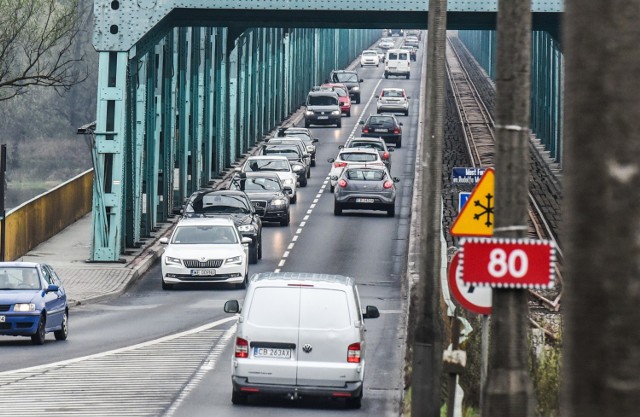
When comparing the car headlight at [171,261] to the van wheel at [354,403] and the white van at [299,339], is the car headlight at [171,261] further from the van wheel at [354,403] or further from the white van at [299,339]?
the white van at [299,339]

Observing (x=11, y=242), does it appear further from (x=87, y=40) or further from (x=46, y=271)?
(x=87, y=40)

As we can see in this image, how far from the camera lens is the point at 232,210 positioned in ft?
127

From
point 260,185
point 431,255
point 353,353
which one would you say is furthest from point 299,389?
point 260,185

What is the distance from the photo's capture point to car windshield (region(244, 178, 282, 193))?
46.1 metres

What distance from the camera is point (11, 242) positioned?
128 ft

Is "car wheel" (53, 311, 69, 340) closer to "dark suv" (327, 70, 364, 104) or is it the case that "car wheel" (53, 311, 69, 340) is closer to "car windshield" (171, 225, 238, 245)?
"car windshield" (171, 225, 238, 245)

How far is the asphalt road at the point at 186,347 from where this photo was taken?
18156mm

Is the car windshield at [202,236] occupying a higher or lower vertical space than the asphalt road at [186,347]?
higher

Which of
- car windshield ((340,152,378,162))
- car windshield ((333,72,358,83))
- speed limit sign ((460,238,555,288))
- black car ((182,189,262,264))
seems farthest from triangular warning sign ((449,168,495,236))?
car windshield ((333,72,358,83))

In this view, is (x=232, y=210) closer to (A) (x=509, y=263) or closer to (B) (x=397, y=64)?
(A) (x=509, y=263)

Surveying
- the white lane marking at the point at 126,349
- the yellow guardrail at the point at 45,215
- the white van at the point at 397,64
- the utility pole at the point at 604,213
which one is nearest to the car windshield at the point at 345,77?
the white van at the point at 397,64

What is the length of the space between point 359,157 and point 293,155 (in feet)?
14.2

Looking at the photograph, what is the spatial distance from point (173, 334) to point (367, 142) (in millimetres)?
35650

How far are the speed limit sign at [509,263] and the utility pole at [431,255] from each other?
6.90 meters
